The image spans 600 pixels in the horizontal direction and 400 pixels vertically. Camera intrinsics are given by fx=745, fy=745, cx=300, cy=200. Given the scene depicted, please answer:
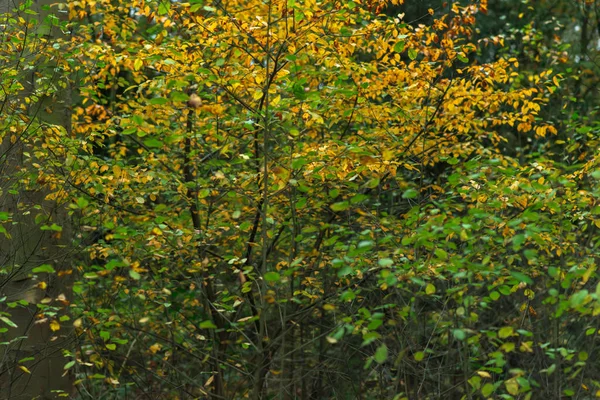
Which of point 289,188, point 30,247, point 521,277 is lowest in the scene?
point 30,247

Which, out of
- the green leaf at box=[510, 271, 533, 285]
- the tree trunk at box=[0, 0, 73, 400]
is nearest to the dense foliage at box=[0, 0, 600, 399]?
the tree trunk at box=[0, 0, 73, 400]

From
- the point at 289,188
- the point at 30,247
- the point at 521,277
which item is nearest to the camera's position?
the point at 521,277

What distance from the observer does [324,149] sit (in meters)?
5.22

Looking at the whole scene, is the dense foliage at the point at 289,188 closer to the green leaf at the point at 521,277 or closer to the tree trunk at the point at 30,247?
the tree trunk at the point at 30,247

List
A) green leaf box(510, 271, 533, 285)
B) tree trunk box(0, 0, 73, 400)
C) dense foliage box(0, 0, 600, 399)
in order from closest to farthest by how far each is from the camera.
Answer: green leaf box(510, 271, 533, 285), dense foliage box(0, 0, 600, 399), tree trunk box(0, 0, 73, 400)

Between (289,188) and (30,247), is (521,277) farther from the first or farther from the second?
(30,247)

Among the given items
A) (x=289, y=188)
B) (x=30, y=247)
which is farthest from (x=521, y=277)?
(x=30, y=247)

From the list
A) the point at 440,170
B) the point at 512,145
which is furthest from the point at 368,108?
the point at 512,145

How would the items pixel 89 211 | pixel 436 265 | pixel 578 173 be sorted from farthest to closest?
1. pixel 89 211
2. pixel 578 173
3. pixel 436 265

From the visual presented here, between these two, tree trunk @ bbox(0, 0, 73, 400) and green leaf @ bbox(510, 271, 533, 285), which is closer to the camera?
green leaf @ bbox(510, 271, 533, 285)

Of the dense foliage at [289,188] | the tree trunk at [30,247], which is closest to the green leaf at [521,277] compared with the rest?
the dense foliage at [289,188]

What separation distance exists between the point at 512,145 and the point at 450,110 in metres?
6.44

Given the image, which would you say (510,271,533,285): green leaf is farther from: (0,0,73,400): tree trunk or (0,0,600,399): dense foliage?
(0,0,73,400): tree trunk

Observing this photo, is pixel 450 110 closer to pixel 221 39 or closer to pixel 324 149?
pixel 324 149
